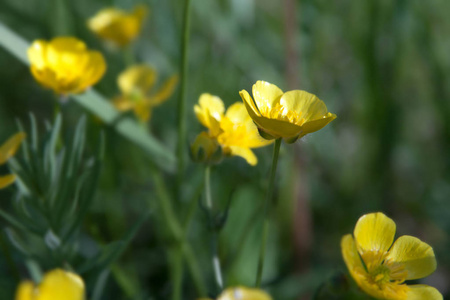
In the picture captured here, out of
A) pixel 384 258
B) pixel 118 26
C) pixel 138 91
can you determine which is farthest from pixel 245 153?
pixel 118 26

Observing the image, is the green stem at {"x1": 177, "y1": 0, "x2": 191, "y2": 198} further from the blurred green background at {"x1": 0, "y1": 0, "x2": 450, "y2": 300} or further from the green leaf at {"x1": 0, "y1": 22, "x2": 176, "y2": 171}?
the blurred green background at {"x1": 0, "y1": 0, "x2": 450, "y2": 300}

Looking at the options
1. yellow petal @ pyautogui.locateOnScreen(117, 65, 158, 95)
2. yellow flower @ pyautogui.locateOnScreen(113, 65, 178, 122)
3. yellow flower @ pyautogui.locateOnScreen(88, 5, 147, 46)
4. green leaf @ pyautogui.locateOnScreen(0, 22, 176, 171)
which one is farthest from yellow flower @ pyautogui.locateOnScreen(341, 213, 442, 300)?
yellow flower @ pyautogui.locateOnScreen(88, 5, 147, 46)

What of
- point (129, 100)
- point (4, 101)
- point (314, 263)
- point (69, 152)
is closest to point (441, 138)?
point (314, 263)

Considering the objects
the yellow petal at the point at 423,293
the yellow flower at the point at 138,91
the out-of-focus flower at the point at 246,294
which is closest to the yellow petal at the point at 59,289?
the out-of-focus flower at the point at 246,294

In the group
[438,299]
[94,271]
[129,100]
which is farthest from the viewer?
[129,100]

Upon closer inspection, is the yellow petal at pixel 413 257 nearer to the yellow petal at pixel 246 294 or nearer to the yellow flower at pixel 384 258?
the yellow flower at pixel 384 258

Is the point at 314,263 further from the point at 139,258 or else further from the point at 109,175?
the point at 109,175
